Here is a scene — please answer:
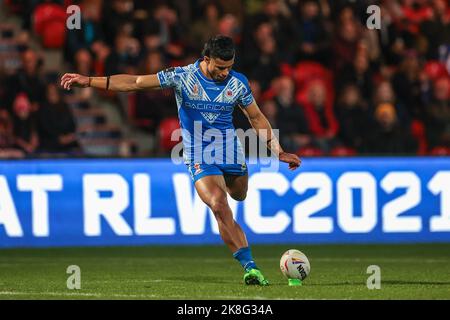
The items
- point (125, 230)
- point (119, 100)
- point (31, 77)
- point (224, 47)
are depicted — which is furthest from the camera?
point (119, 100)

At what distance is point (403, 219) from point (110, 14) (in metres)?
6.33

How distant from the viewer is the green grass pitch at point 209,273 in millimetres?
10383

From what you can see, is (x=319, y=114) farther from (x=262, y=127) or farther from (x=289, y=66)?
(x=262, y=127)

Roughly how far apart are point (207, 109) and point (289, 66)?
26.4 feet

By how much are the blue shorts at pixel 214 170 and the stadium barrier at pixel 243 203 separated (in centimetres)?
421

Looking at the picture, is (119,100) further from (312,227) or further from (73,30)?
(312,227)

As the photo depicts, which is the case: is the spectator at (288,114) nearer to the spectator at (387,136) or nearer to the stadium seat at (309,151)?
the stadium seat at (309,151)

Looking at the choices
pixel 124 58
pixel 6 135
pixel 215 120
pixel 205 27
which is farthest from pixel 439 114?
pixel 215 120

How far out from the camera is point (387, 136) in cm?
1758

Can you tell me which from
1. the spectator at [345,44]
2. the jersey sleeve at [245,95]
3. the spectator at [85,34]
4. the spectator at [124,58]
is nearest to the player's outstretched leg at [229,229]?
the jersey sleeve at [245,95]

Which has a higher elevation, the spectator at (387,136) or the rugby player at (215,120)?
the spectator at (387,136)

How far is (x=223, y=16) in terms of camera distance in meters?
20.0
